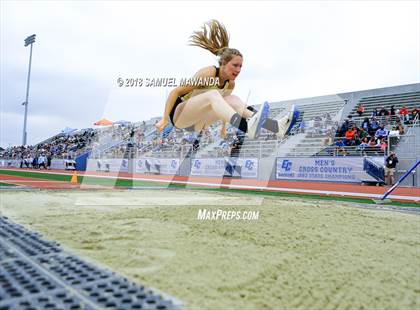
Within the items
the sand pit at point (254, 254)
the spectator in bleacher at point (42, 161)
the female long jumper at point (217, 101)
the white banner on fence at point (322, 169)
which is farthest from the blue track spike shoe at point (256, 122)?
the spectator in bleacher at point (42, 161)

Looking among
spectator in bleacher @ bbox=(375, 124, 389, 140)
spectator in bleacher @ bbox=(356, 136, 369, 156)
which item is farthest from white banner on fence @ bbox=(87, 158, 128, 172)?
spectator in bleacher @ bbox=(375, 124, 389, 140)

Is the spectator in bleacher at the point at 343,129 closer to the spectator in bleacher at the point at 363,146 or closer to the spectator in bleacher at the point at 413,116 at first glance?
the spectator in bleacher at the point at 363,146

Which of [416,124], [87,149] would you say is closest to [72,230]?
[416,124]

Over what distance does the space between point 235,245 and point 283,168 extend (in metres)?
14.7

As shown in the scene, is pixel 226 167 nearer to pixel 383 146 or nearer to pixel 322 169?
pixel 322 169

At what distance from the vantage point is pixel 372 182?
14.5 metres

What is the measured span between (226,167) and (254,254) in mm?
16220

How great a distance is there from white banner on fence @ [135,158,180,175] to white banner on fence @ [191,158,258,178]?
185cm

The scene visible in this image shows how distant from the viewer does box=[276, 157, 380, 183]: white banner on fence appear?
49.4 ft

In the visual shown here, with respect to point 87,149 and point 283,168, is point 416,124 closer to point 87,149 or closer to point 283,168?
point 283,168

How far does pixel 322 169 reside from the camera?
1622 centimetres

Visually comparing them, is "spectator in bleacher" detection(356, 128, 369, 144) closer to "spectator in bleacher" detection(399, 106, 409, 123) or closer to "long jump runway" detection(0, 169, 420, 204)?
"spectator in bleacher" detection(399, 106, 409, 123)

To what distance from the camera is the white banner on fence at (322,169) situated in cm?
1505

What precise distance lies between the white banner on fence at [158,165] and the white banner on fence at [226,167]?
72.8 inches
